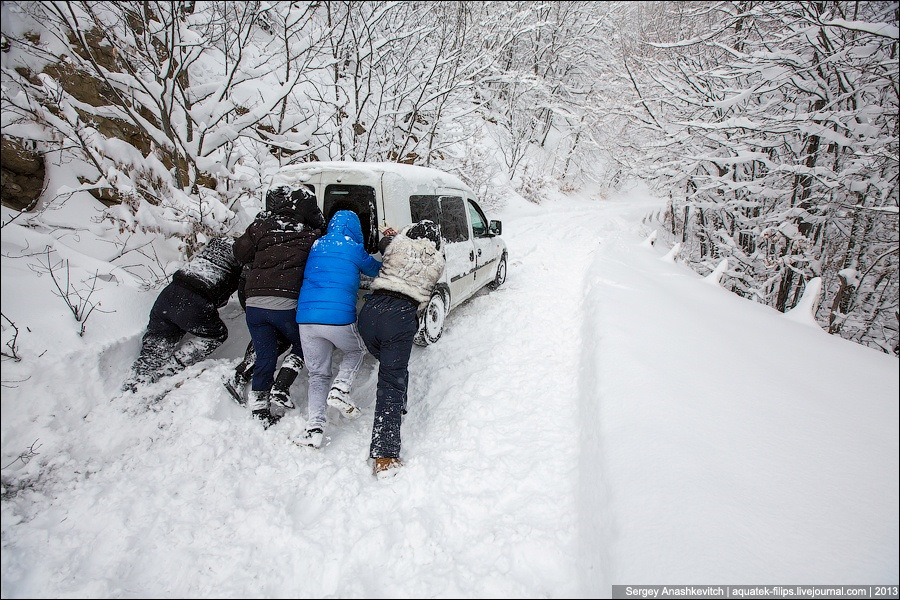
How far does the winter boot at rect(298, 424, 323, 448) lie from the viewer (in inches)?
104

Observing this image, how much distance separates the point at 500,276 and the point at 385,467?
422 centimetres

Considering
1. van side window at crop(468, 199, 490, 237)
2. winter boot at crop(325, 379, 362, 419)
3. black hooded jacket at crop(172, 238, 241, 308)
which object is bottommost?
winter boot at crop(325, 379, 362, 419)

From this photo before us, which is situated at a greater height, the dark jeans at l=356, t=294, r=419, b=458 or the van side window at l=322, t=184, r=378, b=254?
the van side window at l=322, t=184, r=378, b=254

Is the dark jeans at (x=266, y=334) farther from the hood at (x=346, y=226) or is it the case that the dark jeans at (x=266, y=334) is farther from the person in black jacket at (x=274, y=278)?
the hood at (x=346, y=226)

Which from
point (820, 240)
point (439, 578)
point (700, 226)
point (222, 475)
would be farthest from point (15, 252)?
point (700, 226)

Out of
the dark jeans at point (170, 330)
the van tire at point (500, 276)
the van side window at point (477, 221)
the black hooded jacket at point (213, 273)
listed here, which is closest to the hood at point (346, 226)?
the black hooded jacket at point (213, 273)

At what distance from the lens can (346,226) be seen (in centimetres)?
295

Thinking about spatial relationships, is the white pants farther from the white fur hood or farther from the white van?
the white van

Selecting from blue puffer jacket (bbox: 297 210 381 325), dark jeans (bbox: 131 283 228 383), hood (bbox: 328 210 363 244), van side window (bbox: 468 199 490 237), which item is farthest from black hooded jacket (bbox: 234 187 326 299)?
van side window (bbox: 468 199 490 237)

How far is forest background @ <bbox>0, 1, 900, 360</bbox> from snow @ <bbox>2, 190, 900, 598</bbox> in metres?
0.79

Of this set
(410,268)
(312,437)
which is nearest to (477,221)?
(410,268)

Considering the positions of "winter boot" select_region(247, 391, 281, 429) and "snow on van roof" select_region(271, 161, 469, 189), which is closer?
"winter boot" select_region(247, 391, 281, 429)

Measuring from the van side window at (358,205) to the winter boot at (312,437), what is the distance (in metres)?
1.64

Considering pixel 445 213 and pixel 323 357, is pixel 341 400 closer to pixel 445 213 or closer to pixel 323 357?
pixel 323 357
